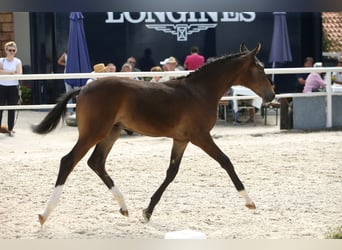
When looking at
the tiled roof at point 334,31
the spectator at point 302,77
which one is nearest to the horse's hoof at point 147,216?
the spectator at point 302,77

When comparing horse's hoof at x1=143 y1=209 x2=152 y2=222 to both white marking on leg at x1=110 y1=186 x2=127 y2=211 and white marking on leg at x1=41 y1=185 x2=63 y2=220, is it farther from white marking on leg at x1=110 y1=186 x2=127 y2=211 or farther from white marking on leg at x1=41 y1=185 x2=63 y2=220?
white marking on leg at x1=41 y1=185 x2=63 y2=220

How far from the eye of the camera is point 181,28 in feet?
33.1

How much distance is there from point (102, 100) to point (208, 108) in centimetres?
65

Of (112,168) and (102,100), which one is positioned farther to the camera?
(112,168)

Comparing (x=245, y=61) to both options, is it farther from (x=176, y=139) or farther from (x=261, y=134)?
(x=261, y=134)

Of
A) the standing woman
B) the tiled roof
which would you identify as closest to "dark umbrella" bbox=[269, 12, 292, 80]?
the tiled roof

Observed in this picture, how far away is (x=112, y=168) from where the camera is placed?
633cm

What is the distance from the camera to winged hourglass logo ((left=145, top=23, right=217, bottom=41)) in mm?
10055

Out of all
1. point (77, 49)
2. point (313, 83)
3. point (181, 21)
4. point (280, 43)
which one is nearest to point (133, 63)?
point (77, 49)

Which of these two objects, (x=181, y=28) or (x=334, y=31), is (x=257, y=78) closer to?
(x=181, y=28)

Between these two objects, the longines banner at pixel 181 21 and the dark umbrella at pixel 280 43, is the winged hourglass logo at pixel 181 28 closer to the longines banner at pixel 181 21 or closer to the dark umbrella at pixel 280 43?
the longines banner at pixel 181 21

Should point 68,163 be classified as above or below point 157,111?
below

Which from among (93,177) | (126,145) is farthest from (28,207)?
(126,145)

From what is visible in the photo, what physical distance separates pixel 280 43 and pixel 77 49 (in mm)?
2827
